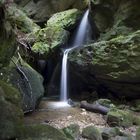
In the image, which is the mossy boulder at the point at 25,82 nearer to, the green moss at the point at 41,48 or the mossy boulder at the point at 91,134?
the mossy boulder at the point at 91,134

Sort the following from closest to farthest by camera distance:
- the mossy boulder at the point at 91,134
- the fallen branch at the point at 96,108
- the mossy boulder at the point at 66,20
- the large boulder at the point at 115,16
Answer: the mossy boulder at the point at 91,134 → the fallen branch at the point at 96,108 → the large boulder at the point at 115,16 → the mossy boulder at the point at 66,20

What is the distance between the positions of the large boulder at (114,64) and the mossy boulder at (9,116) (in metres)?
6.79

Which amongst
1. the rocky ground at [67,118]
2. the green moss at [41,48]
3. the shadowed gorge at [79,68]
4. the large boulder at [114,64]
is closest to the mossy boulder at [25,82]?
the shadowed gorge at [79,68]

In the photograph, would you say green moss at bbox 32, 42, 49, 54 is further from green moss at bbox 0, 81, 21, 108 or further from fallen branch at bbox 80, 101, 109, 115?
green moss at bbox 0, 81, 21, 108

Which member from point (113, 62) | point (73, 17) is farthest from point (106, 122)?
point (73, 17)

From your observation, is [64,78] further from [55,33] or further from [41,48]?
[55,33]

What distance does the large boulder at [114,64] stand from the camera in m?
10.8

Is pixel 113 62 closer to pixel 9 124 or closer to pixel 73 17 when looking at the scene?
pixel 73 17

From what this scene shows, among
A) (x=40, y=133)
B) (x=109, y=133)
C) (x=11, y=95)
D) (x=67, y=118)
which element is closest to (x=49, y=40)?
(x=67, y=118)

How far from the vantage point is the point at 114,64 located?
11078 mm

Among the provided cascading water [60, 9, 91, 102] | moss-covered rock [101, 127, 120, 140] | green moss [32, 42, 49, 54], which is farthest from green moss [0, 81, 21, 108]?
green moss [32, 42, 49, 54]

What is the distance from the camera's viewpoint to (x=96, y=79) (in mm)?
12008

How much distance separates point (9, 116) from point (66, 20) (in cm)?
1067

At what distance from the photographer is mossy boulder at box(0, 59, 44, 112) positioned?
8.48 m
